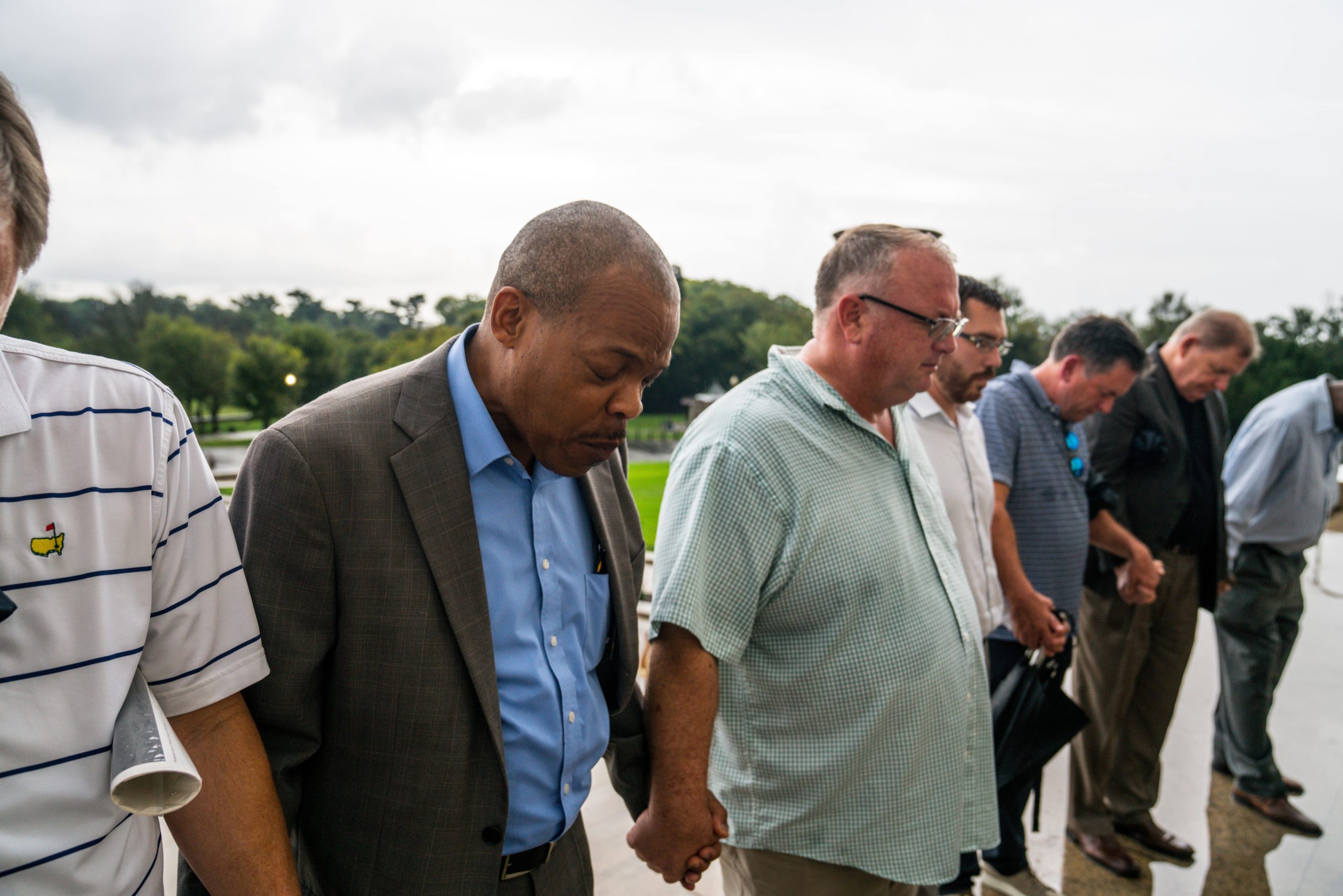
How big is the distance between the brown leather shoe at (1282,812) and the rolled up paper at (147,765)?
443 centimetres

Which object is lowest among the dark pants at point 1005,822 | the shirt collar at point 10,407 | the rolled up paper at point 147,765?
the dark pants at point 1005,822

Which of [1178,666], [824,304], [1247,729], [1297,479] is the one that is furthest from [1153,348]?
[824,304]

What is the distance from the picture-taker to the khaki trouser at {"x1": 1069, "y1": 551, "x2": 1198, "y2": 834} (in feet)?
11.1

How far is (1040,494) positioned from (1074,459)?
227mm

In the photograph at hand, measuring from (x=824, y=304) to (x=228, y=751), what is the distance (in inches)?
65.5

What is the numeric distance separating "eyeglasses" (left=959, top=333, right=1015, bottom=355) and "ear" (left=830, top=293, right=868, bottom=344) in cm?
93

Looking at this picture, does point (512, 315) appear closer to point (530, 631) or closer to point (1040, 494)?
point (530, 631)

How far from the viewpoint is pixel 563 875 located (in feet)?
4.88

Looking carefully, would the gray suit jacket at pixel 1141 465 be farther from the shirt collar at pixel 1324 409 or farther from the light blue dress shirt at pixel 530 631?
the light blue dress shirt at pixel 530 631

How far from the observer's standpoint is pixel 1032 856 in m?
3.30

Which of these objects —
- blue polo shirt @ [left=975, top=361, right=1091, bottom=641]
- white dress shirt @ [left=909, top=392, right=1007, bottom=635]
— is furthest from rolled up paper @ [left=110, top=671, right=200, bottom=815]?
blue polo shirt @ [left=975, top=361, right=1091, bottom=641]

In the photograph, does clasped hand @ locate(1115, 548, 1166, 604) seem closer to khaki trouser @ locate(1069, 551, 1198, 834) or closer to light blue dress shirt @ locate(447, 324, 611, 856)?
khaki trouser @ locate(1069, 551, 1198, 834)

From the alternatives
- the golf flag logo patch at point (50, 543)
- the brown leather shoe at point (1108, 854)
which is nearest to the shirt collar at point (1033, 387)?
the brown leather shoe at point (1108, 854)

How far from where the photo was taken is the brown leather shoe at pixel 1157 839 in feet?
11.0
